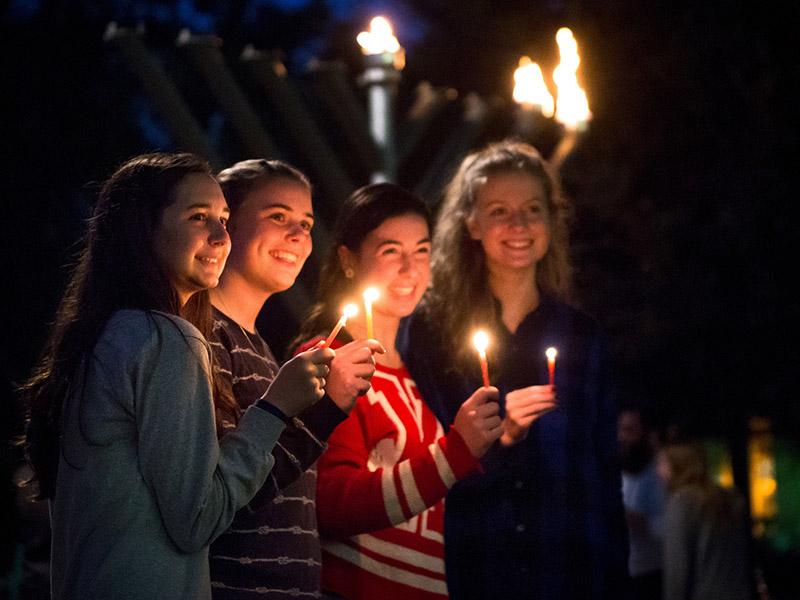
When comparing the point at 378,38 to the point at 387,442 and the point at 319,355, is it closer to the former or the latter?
the point at 387,442

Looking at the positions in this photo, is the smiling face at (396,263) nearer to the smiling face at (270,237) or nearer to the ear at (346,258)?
the ear at (346,258)

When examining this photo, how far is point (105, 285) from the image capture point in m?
2.32

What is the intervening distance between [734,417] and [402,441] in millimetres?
6079

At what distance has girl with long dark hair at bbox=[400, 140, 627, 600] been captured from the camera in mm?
3311

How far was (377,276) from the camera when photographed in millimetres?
3271

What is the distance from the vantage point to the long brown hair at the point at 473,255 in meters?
3.60

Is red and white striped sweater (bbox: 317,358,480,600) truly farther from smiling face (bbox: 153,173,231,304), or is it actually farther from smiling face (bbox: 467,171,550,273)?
smiling face (bbox: 153,173,231,304)

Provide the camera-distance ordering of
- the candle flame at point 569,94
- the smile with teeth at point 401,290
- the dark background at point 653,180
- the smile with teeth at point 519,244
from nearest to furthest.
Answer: the smile with teeth at point 401,290
the smile with teeth at point 519,244
the candle flame at point 569,94
the dark background at point 653,180

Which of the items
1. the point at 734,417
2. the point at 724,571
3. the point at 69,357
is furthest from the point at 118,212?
the point at 734,417

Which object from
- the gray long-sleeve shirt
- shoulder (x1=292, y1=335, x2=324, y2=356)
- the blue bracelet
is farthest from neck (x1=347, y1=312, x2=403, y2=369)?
the gray long-sleeve shirt

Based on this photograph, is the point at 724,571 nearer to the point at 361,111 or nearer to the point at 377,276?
the point at 361,111

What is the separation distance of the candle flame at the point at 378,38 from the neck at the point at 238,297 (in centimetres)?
251

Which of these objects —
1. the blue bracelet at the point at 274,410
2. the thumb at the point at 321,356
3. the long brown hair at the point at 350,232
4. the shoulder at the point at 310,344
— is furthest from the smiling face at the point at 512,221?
the blue bracelet at the point at 274,410

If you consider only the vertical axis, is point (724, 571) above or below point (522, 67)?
below
